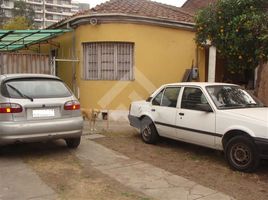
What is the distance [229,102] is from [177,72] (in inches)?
227

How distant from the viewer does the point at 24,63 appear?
11.0 metres

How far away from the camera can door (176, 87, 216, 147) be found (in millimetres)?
6508

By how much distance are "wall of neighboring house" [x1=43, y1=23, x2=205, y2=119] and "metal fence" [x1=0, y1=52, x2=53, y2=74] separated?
1.21m

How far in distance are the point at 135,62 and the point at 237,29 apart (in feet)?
15.1

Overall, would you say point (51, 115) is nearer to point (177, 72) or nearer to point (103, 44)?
point (103, 44)

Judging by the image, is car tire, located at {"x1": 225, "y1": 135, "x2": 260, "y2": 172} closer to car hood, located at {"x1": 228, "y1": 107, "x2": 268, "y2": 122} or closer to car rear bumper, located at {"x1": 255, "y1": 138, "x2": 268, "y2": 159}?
car rear bumper, located at {"x1": 255, "y1": 138, "x2": 268, "y2": 159}

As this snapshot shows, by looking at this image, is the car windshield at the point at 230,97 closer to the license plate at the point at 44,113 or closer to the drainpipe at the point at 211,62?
the license plate at the point at 44,113

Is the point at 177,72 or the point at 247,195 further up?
the point at 177,72

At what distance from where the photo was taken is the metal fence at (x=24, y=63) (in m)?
10.6

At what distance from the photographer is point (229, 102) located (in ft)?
22.2

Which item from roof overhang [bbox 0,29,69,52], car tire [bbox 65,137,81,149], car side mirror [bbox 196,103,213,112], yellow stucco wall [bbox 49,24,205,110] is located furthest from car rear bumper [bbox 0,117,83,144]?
roof overhang [bbox 0,29,69,52]

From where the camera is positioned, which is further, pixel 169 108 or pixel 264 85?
pixel 264 85

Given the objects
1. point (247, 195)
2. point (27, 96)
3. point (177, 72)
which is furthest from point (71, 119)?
point (177, 72)

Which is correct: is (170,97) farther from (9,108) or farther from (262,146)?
(9,108)
